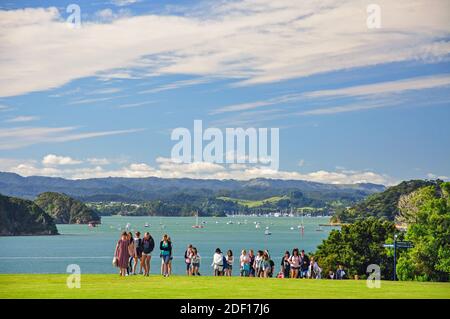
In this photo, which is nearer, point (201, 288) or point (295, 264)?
point (201, 288)

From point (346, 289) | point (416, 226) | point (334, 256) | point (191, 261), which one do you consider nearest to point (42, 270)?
point (334, 256)

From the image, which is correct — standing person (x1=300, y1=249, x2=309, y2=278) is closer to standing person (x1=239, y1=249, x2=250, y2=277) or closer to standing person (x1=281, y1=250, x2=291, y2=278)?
standing person (x1=281, y1=250, x2=291, y2=278)

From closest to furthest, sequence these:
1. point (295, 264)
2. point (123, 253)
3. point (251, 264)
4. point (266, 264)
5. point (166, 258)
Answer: point (123, 253) < point (166, 258) < point (295, 264) < point (266, 264) < point (251, 264)

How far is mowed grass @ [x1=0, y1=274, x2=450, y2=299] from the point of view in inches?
1016

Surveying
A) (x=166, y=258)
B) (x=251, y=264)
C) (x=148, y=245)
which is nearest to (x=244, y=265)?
(x=251, y=264)

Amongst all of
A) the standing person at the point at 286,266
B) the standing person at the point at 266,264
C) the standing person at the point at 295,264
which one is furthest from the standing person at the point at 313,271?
the standing person at the point at 266,264

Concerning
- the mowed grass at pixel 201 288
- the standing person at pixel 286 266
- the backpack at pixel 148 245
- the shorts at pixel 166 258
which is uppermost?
the backpack at pixel 148 245

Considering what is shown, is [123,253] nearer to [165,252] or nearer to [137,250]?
[137,250]

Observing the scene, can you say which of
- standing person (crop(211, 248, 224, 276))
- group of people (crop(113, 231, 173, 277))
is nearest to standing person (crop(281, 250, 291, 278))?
standing person (crop(211, 248, 224, 276))

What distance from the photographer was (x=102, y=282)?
30.1 m

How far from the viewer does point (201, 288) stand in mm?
27859

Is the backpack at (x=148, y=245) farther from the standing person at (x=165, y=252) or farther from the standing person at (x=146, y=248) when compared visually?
the standing person at (x=165, y=252)

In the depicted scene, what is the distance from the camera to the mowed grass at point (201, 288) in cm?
2580
